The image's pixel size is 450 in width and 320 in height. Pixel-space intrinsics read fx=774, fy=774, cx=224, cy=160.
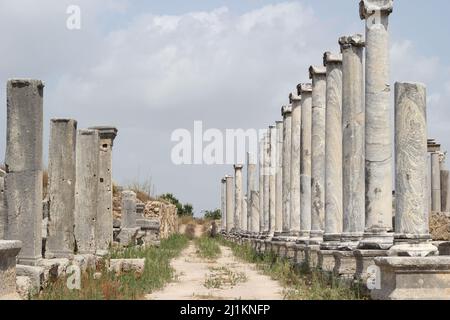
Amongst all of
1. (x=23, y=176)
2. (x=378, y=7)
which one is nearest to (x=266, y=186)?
(x=378, y=7)

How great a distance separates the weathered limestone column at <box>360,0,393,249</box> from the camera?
1294 cm

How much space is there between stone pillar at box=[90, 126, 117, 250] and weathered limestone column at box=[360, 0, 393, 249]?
9.63 meters

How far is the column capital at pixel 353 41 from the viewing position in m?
15.3

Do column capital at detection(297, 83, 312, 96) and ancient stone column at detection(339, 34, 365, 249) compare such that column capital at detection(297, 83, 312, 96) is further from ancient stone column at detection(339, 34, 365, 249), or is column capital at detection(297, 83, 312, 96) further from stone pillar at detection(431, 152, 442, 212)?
stone pillar at detection(431, 152, 442, 212)

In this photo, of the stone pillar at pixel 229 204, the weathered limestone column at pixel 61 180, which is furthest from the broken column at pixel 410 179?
the stone pillar at pixel 229 204

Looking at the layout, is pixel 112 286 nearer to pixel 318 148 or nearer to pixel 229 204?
pixel 318 148

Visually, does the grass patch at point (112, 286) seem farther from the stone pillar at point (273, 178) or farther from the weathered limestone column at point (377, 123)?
the stone pillar at point (273, 178)

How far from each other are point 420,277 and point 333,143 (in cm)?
727

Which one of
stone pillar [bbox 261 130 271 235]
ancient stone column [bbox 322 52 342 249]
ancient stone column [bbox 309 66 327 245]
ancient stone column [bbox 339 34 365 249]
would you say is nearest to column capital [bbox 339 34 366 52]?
ancient stone column [bbox 339 34 365 249]

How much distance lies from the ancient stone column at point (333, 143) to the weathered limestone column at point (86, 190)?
5.45 m

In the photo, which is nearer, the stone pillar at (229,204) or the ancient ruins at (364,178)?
the ancient ruins at (364,178)

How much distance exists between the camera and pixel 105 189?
22.2m
